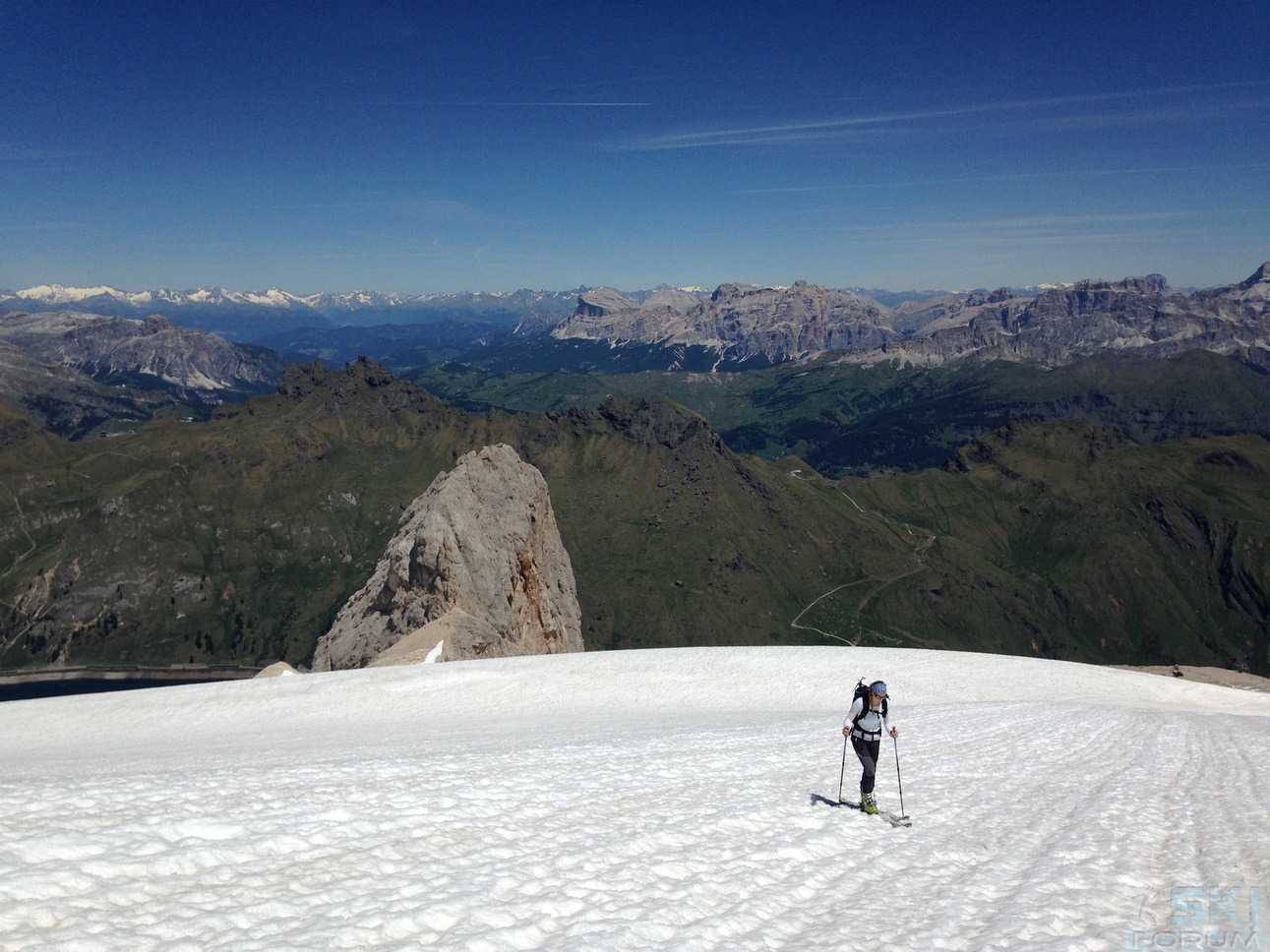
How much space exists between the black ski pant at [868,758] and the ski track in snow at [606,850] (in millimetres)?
629

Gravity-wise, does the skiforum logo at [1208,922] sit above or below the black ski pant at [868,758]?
below

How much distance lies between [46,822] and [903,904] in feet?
36.4

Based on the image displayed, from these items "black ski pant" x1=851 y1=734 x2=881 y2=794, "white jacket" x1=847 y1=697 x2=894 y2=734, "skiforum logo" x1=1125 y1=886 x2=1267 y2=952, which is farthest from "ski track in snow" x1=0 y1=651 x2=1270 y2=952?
"white jacket" x1=847 y1=697 x2=894 y2=734

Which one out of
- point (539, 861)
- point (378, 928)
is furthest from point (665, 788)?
point (378, 928)

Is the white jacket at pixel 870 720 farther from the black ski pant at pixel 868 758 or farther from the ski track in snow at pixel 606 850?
the ski track in snow at pixel 606 850

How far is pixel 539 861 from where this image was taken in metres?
10.3

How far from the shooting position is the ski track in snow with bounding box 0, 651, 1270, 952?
8.27 meters

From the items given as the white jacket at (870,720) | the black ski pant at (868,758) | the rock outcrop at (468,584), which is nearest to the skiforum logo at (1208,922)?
the black ski pant at (868,758)

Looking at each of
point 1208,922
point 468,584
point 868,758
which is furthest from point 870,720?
point 468,584

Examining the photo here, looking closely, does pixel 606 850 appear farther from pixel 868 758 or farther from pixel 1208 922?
pixel 1208 922

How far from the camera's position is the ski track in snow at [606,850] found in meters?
8.27

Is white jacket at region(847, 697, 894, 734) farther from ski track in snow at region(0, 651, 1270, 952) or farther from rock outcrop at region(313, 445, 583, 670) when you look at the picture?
rock outcrop at region(313, 445, 583, 670)

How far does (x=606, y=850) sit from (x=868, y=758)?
18.3 ft

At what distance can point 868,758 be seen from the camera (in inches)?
550
